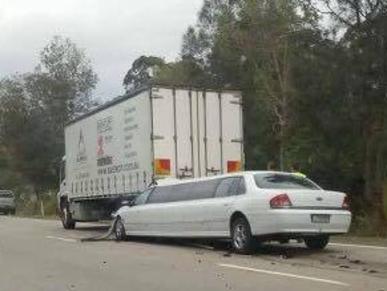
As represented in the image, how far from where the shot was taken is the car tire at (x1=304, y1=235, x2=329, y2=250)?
16.3m

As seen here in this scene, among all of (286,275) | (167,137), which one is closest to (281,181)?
(286,275)

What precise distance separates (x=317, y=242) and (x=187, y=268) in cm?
358

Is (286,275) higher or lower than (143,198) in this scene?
lower

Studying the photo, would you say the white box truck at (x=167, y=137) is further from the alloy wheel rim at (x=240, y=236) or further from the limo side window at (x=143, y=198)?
the alloy wheel rim at (x=240, y=236)

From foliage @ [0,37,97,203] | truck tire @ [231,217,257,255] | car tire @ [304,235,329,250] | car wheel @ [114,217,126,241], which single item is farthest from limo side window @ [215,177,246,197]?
foliage @ [0,37,97,203]

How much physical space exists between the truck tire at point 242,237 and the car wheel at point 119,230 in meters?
5.07

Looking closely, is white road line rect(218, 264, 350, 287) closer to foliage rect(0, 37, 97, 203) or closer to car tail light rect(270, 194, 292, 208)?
car tail light rect(270, 194, 292, 208)

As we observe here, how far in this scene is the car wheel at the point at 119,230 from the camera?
20.7 m

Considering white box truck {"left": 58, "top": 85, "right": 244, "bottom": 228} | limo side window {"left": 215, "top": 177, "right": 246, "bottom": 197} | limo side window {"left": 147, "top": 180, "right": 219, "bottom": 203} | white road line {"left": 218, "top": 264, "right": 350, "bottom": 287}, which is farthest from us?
Result: white box truck {"left": 58, "top": 85, "right": 244, "bottom": 228}

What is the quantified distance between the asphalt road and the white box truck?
10.6ft

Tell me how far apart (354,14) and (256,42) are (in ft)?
65.0

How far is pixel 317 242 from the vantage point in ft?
54.2

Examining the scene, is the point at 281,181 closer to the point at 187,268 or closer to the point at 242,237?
the point at 242,237

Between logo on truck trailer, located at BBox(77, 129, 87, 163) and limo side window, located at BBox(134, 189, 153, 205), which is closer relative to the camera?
limo side window, located at BBox(134, 189, 153, 205)
